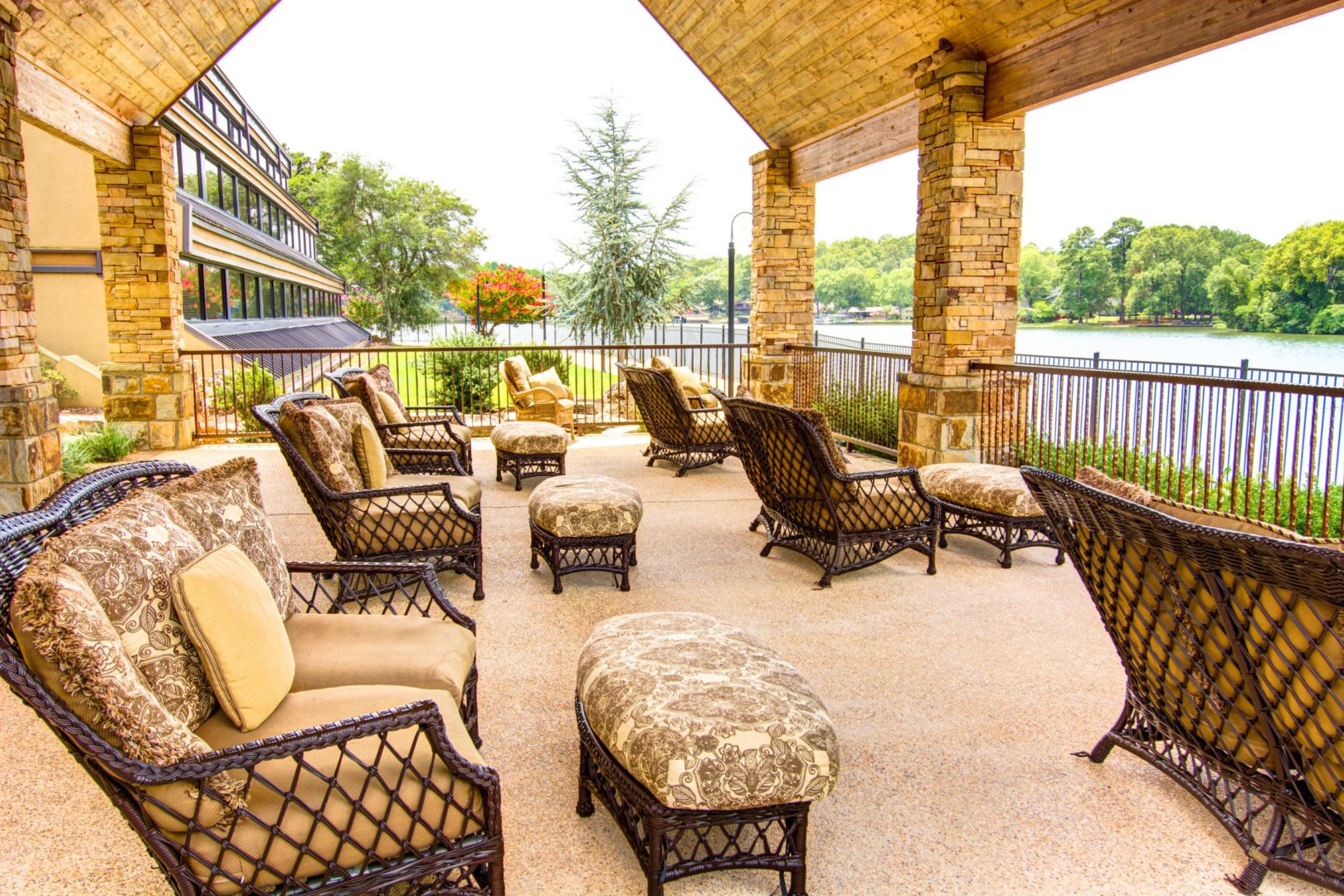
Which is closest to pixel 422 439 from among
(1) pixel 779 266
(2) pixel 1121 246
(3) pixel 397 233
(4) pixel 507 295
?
(1) pixel 779 266

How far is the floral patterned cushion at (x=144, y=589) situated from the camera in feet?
5.59

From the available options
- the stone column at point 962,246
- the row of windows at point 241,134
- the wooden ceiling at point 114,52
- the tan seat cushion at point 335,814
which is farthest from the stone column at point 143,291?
the tan seat cushion at point 335,814

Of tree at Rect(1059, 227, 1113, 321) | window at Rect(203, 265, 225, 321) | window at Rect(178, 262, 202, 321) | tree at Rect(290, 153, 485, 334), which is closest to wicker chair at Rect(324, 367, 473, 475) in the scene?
window at Rect(178, 262, 202, 321)

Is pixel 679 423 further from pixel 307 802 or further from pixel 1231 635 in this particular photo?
pixel 307 802

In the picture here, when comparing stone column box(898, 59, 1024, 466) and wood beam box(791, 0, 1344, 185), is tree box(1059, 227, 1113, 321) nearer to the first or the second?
wood beam box(791, 0, 1344, 185)

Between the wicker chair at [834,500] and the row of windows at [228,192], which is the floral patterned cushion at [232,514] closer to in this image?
the wicker chair at [834,500]

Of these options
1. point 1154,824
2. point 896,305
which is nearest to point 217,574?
point 1154,824

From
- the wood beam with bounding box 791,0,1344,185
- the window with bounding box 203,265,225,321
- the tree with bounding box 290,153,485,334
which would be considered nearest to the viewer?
the wood beam with bounding box 791,0,1344,185

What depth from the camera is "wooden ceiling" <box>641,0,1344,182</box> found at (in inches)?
191

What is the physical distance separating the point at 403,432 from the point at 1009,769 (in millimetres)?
Answer: 5218

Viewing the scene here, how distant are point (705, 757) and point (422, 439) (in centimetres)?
509

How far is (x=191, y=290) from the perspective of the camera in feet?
43.8

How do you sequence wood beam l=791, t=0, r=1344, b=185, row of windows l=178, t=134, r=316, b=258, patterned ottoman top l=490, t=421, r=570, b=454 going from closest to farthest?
wood beam l=791, t=0, r=1344, b=185 → patterned ottoman top l=490, t=421, r=570, b=454 → row of windows l=178, t=134, r=316, b=258

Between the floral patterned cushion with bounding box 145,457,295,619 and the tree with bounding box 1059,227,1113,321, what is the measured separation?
63.8 feet
